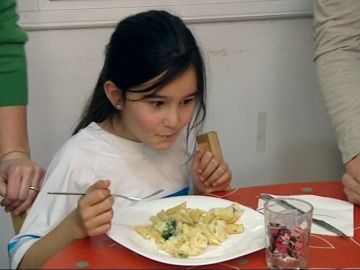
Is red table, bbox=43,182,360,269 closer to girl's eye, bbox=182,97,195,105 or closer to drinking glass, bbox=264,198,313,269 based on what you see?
drinking glass, bbox=264,198,313,269

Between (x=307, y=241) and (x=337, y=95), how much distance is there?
57 cm

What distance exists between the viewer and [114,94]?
131 cm

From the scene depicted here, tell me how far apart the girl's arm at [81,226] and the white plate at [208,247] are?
38 millimetres

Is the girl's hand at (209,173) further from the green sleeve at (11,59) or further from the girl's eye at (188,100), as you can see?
the green sleeve at (11,59)

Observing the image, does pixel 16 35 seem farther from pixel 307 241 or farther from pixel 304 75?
pixel 304 75

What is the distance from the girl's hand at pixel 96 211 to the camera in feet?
3.34

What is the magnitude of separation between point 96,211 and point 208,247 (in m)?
0.20

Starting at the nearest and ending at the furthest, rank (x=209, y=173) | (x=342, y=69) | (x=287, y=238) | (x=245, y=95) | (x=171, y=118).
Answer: (x=287, y=238) < (x=171, y=118) < (x=209, y=173) < (x=342, y=69) < (x=245, y=95)

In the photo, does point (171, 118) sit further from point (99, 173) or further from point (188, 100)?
point (99, 173)

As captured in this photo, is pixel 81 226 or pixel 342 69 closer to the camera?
pixel 81 226

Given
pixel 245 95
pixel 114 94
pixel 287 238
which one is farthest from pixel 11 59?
pixel 245 95

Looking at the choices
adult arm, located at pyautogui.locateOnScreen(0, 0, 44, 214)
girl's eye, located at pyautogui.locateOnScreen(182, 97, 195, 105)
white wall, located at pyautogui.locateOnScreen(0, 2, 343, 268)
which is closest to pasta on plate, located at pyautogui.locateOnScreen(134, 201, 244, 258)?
girl's eye, located at pyautogui.locateOnScreen(182, 97, 195, 105)

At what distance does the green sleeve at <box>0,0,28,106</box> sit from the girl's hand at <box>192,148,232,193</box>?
43cm

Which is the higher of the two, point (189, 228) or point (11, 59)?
point (11, 59)
